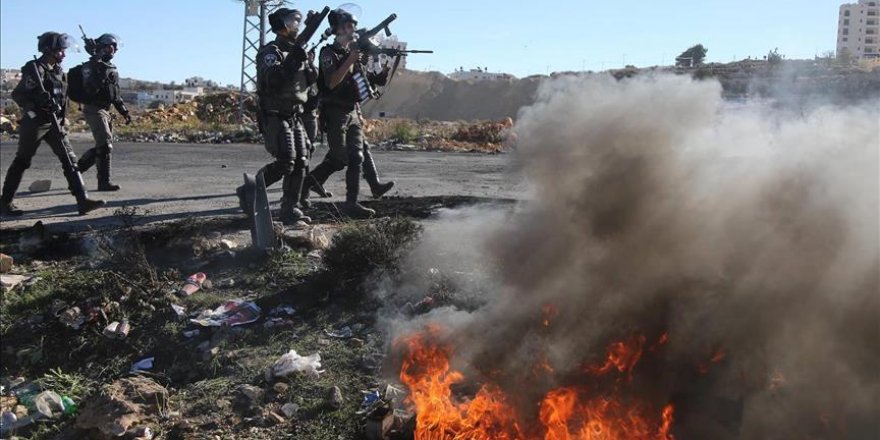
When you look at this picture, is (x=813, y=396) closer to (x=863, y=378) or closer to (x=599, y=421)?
(x=863, y=378)

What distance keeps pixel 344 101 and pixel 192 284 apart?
2.44 meters

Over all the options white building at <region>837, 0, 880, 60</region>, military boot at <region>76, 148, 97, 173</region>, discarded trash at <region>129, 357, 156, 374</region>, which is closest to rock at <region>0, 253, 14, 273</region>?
discarded trash at <region>129, 357, 156, 374</region>

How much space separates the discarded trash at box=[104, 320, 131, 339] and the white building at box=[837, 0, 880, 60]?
6.31 m

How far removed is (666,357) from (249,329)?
2658mm

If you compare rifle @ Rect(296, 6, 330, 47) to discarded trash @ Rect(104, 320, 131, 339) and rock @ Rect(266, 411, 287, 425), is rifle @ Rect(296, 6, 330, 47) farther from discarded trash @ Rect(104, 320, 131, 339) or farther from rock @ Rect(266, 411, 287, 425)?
rock @ Rect(266, 411, 287, 425)

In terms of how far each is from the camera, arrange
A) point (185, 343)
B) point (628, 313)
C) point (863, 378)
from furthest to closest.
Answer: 1. point (185, 343)
2. point (628, 313)
3. point (863, 378)

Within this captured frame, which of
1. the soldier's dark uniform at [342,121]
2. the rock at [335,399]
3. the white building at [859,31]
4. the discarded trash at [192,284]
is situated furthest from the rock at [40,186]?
the white building at [859,31]

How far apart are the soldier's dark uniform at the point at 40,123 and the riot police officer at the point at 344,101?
2537mm

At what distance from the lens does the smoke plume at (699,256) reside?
11.7 feet

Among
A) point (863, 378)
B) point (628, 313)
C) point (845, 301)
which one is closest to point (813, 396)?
point (863, 378)

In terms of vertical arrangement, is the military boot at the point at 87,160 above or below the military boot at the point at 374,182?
above

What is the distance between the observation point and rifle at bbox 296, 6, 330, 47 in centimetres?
693

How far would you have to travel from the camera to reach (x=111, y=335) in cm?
506

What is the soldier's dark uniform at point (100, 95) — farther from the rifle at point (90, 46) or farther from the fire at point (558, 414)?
the fire at point (558, 414)
